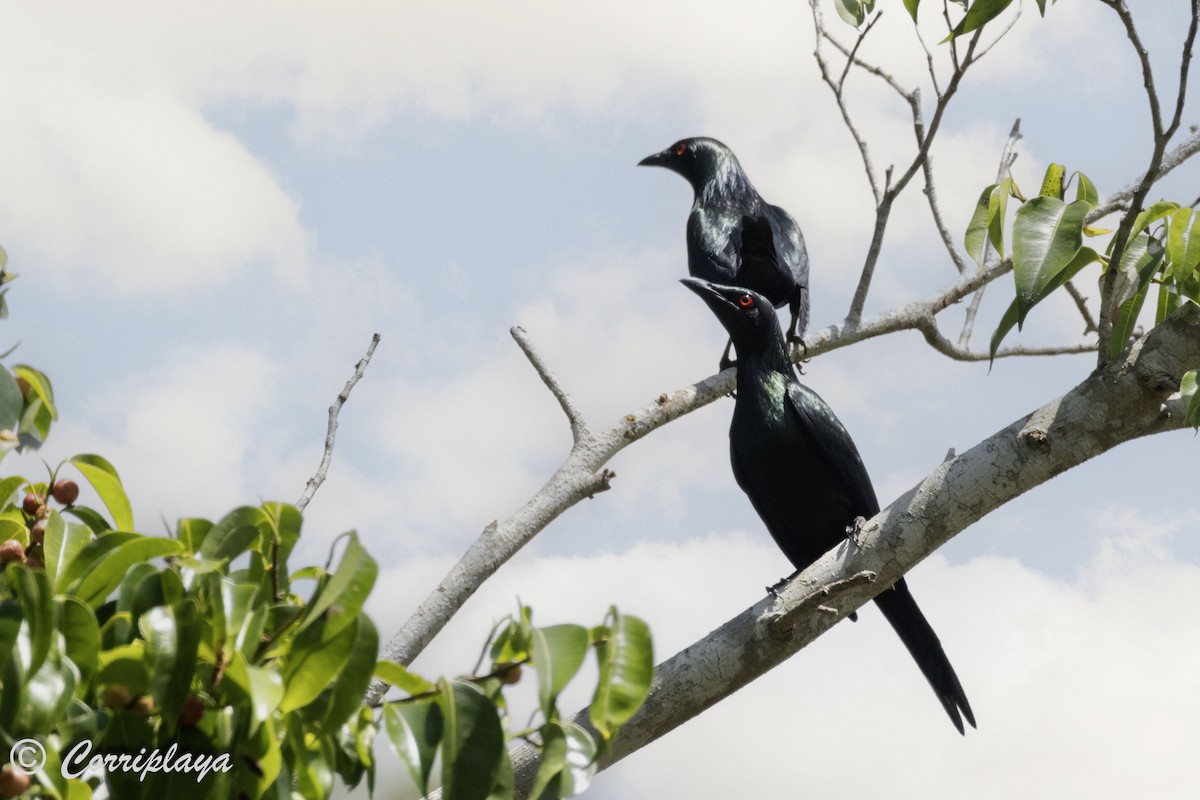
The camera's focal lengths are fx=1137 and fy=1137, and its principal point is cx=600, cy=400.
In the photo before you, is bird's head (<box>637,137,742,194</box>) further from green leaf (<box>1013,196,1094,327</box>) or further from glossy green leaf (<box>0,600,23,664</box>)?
glossy green leaf (<box>0,600,23,664</box>)

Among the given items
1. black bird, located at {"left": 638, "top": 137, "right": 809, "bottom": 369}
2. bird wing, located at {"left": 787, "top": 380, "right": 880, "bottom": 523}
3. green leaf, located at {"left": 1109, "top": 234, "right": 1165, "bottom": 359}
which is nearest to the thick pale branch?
green leaf, located at {"left": 1109, "top": 234, "right": 1165, "bottom": 359}

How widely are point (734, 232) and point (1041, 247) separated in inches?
157

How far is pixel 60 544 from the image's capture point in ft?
5.49

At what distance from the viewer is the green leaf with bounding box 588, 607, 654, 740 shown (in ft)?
4.97

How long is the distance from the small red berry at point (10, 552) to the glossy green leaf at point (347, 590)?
0.60m

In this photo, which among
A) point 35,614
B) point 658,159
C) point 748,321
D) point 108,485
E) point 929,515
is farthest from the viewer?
point 658,159

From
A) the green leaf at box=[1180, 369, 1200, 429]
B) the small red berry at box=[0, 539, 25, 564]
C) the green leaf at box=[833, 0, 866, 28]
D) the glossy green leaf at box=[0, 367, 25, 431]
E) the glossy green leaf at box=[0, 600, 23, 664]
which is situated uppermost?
the green leaf at box=[833, 0, 866, 28]

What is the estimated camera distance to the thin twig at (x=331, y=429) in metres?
3.32

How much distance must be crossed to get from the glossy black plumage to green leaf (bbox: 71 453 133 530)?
390 cm

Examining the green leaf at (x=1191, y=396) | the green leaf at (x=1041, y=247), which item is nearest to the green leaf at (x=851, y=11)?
the green leaf at (x=1041, y=247)

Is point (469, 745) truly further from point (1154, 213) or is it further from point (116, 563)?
point (1154, 213)

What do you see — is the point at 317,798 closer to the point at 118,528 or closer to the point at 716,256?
the point at 118,528

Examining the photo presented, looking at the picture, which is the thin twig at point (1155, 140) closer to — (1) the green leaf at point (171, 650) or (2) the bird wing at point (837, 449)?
(2) the bird wing at point (837, 449)

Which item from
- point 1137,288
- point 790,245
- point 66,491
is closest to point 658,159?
point 790,245
